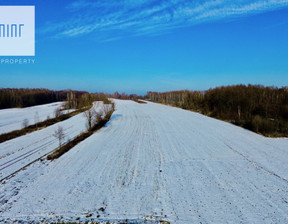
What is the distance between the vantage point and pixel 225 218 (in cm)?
333

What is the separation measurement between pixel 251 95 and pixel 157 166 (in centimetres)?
1442

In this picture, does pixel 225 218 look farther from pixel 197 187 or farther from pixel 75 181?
pixel 75 181

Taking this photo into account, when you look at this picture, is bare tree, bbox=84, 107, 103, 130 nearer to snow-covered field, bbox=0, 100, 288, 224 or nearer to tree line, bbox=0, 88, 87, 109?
snow-covered field, bbox=0, 100, 288, 224

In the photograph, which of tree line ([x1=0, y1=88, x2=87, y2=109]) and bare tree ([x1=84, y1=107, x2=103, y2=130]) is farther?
tree line ([x1=0, y1=88, x2=87, y2=109])

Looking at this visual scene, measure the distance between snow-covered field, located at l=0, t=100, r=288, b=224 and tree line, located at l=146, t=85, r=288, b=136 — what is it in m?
3.24

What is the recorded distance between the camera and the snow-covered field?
137 inches

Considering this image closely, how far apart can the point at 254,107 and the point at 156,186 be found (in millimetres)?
13936

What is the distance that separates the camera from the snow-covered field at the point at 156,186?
137 inches

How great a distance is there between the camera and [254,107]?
14805 millimetres

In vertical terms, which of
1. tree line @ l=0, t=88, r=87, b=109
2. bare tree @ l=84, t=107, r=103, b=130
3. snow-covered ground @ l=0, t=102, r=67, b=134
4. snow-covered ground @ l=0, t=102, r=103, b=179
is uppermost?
tree line @ l=0, t=88, r=87, b=109

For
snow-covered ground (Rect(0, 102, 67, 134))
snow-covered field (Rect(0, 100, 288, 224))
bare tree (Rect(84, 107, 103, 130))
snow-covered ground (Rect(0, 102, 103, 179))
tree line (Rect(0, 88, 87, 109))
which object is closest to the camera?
snow-covered field (Rect(0, 100, 288, 224))

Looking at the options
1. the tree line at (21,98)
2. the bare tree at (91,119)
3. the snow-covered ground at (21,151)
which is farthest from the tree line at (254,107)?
the tree line at (21,98)

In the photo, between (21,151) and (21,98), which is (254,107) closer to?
(21,151)

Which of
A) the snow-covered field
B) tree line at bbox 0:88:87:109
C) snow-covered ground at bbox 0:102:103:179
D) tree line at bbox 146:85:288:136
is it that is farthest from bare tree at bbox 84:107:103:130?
tree line at bbox 0:88:87:109
